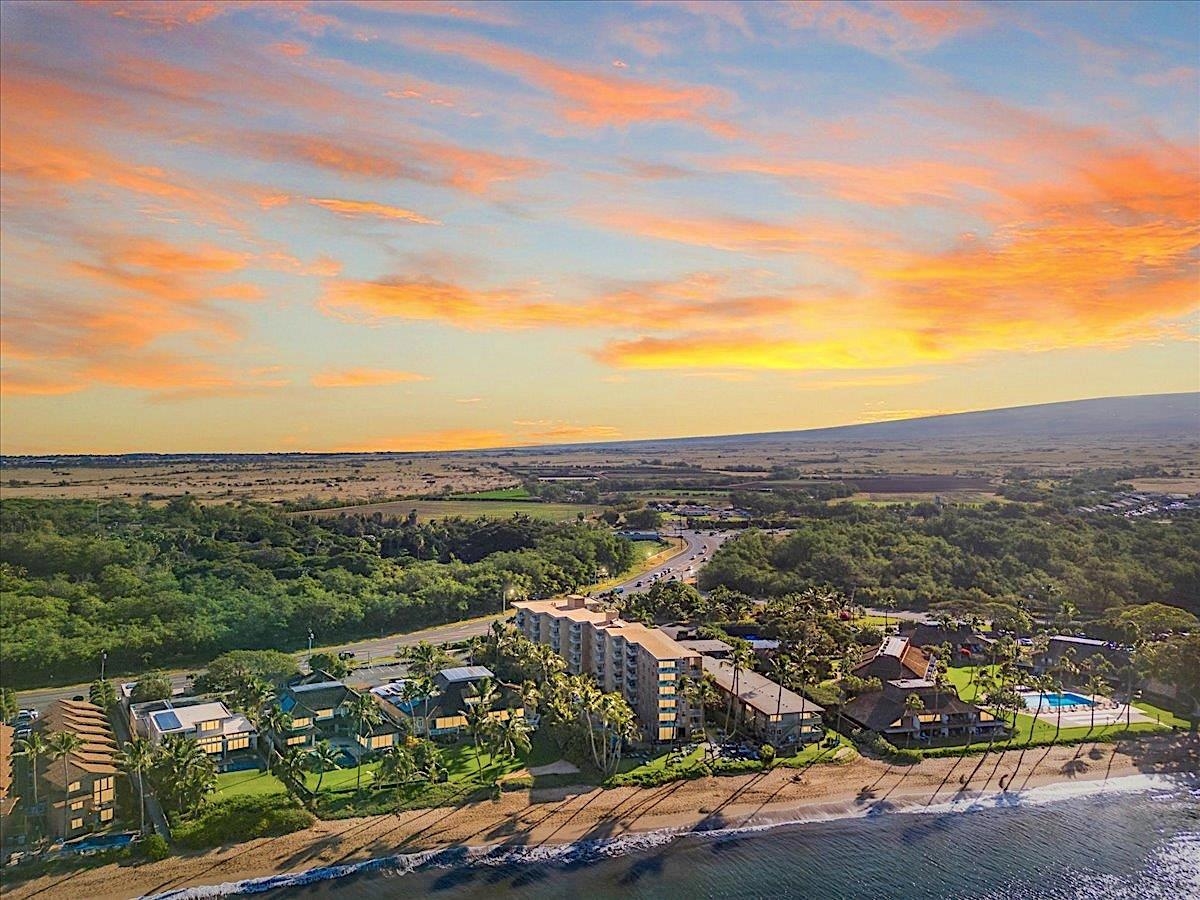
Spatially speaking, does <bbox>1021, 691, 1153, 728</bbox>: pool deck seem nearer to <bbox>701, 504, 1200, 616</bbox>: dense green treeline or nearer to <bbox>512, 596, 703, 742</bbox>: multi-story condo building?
<bbox>512, 596, 703, 742</bbox>: multi-story condo building

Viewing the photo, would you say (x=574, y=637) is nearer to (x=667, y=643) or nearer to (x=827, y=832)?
(x=667, y=643)

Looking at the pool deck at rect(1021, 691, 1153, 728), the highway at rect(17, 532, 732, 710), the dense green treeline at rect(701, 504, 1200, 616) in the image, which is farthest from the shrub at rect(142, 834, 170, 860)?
the dense green treeline at rect(701, 504, 1200, 616)

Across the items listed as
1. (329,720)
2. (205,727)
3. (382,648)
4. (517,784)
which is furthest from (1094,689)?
(205,727)

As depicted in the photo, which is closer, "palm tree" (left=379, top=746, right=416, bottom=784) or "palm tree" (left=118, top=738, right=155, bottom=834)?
"palm tree" (left=118, top=738, right=155, bottom=834)

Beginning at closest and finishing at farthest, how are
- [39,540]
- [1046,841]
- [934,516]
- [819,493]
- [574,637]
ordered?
1. [1046,841]
2. [574,637]
3. [39,540]
4. [934,516]
5. [819,493]

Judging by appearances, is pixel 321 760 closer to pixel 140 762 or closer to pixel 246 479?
pixel 140 762

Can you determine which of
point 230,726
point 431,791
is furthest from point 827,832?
point 230,726
